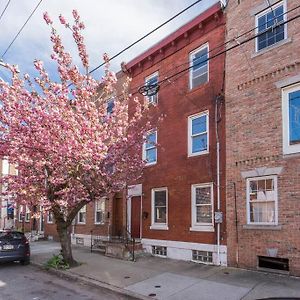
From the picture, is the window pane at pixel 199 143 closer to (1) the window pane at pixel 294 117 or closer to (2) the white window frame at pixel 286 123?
(2) the white window frame at pixel 286 123

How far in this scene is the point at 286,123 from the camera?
11828mm

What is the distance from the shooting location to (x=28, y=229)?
29.9 metres

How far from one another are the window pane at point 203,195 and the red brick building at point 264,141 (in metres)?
1.28

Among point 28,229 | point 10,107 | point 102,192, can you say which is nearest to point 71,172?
point 102,192

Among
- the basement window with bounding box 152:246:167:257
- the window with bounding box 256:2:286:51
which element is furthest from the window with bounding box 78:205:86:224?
the window with bounding box 256:2:286:51

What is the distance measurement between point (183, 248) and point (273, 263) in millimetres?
4050

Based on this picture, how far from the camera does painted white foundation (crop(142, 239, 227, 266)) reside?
13211 mm

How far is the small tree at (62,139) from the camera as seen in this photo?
40.7 ft

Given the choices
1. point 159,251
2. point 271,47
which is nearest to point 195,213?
point 159,251

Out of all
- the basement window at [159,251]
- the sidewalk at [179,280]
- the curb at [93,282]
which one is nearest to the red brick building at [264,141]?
the sidewalk at [179,280]

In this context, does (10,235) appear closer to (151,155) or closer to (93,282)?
(93,282)

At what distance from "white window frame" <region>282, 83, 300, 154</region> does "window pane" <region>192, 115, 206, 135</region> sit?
3705 mm

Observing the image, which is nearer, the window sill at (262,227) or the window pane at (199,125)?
the window sill at (262,227)

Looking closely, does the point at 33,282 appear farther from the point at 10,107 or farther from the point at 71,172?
the point at 10,107
